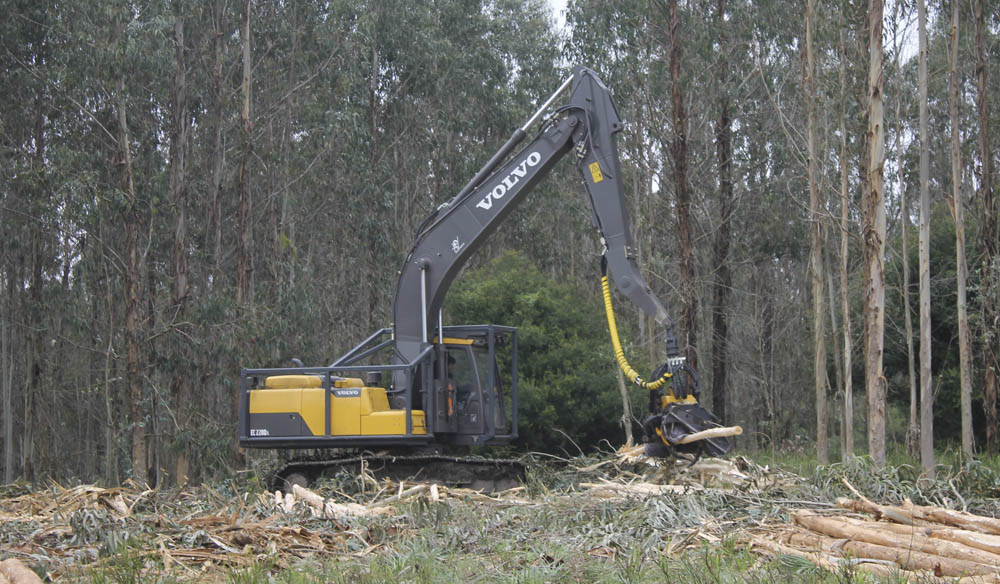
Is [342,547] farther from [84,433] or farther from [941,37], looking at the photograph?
[84,433]

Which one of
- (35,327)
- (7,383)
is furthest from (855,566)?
(7,383)

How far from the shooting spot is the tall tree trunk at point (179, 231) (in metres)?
23.0

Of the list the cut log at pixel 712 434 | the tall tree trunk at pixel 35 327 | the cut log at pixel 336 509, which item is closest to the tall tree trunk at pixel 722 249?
the cut log at pixel 712 434

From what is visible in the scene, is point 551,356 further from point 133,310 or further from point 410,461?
point 410,461

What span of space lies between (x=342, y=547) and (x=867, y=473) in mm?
4640

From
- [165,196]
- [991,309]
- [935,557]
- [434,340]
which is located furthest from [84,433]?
[935,557]

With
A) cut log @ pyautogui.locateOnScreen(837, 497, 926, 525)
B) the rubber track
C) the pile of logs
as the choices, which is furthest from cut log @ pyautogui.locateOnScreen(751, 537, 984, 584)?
the rubber track

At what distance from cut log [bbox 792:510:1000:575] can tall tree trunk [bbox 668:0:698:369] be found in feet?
38.9

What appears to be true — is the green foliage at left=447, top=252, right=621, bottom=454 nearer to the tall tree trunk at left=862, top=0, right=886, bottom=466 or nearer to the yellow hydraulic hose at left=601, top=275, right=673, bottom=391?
the tall tree trunk at left=862, top=0, right=886, bottom=466

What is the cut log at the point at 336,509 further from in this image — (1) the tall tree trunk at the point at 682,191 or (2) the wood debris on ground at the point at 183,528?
(1) the tall tree trunk at the point at 682,191

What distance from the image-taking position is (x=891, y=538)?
6.05 metres

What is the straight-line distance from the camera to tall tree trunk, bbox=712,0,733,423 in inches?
1003

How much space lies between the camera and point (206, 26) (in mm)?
27734

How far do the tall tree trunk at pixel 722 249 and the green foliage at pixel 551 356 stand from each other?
279 centimetres
